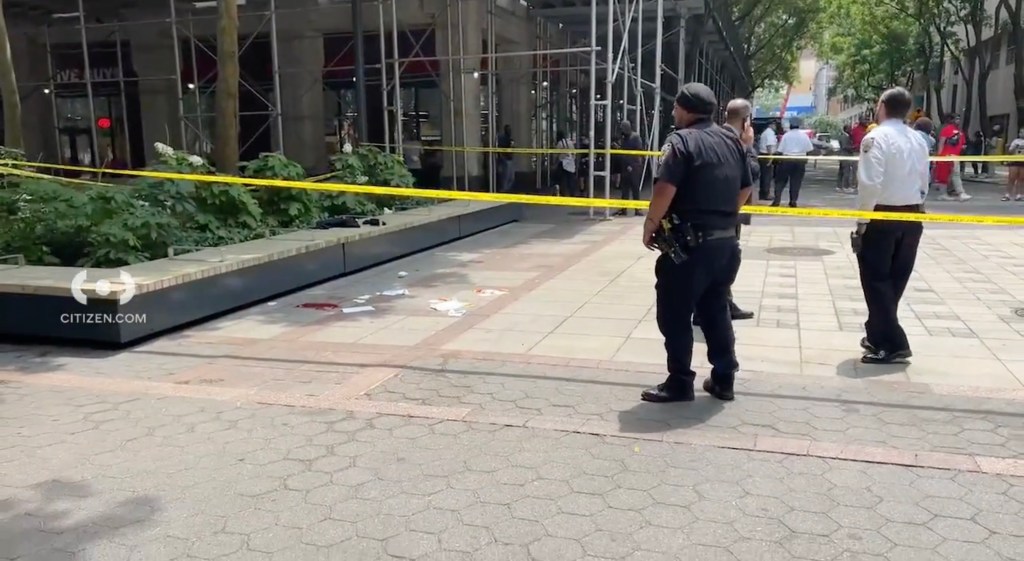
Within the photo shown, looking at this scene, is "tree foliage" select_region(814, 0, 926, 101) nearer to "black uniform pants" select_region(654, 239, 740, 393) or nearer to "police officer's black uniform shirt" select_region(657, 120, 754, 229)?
"police officer's black uniform shirt" select_region(657, 120, 754, 229)

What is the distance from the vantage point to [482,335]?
6.13 meters

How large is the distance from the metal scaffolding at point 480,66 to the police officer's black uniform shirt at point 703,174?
9.09 metres

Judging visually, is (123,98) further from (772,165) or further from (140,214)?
(772,165)

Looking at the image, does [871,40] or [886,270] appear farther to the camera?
[871,40]

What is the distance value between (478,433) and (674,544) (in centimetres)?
142

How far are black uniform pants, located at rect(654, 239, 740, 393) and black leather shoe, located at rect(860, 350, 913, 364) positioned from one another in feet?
4.13

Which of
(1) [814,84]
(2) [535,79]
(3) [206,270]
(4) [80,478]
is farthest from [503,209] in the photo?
(1) [814,84]

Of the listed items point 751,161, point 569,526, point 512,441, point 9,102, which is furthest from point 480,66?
point 569,526

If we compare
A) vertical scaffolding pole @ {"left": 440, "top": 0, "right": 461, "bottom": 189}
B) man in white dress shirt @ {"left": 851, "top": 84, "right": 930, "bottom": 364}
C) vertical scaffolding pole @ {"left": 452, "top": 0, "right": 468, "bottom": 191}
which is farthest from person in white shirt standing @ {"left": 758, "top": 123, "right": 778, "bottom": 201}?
man in white dress shirt @ {"left": 851, "top": 84, "right": 930, "bottom": 364}

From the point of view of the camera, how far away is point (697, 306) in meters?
4.48

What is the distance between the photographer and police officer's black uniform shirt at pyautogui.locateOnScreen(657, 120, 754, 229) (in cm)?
413

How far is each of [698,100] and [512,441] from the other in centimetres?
210

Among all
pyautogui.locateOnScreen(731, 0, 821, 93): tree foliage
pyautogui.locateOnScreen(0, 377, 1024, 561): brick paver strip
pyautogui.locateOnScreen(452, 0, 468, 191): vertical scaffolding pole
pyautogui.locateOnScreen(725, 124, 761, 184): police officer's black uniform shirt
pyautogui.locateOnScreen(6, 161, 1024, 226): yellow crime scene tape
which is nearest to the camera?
pyautogui.locateOnScreen(0, 377, 1024, 561): brick paver strip

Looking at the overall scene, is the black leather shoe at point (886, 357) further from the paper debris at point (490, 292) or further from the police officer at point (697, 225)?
the paper debris at point (490, 292)
